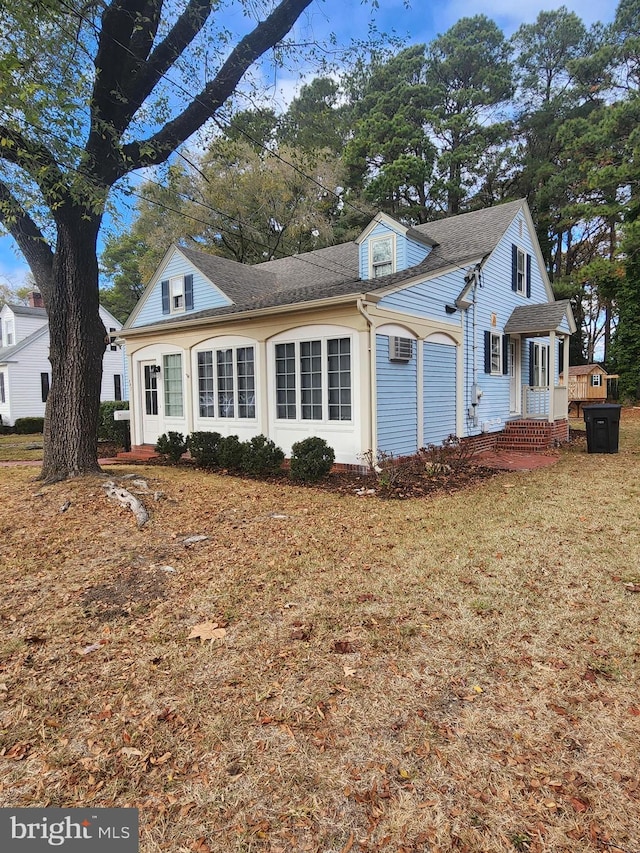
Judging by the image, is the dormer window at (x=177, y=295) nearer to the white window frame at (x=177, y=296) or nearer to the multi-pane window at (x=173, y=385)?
the white window frame at (x=177, y=296)

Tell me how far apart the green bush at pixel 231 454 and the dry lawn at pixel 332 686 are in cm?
401

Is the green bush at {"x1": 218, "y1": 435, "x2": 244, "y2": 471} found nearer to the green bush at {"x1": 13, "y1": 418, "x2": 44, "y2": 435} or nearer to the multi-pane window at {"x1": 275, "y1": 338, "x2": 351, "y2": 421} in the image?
the multi-pane window at {"x1": 275, "y1": 338, "x2": 351, "y2": 421}

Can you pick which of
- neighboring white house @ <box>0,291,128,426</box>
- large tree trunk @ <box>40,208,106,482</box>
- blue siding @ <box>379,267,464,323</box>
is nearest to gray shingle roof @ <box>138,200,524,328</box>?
blue siding @ <box>379,267,464,323</box>

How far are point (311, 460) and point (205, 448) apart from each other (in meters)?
2.85

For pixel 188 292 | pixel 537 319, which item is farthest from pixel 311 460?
pixel 188 292

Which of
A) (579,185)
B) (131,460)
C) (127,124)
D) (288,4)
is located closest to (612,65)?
(579,185)

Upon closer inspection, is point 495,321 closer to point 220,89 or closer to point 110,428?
point 220,89

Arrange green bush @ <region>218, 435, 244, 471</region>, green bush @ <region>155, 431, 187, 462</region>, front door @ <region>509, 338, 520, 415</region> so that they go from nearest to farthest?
green bush @ <region>218, 435, 244, 471</region>
green bush @ <region>155, 431, 187, 462</region>
front door @ <region>509, 338, 520, 415</region>

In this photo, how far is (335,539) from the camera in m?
5.27

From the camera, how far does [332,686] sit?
266cm

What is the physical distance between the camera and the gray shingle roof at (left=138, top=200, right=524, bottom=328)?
12.0 meters

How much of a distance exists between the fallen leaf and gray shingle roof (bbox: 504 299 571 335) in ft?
40.3

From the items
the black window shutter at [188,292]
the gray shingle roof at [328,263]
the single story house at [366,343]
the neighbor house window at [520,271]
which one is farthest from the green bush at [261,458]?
the neighbor house window at [520,271]

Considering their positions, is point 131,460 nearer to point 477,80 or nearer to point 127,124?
point 127,124
